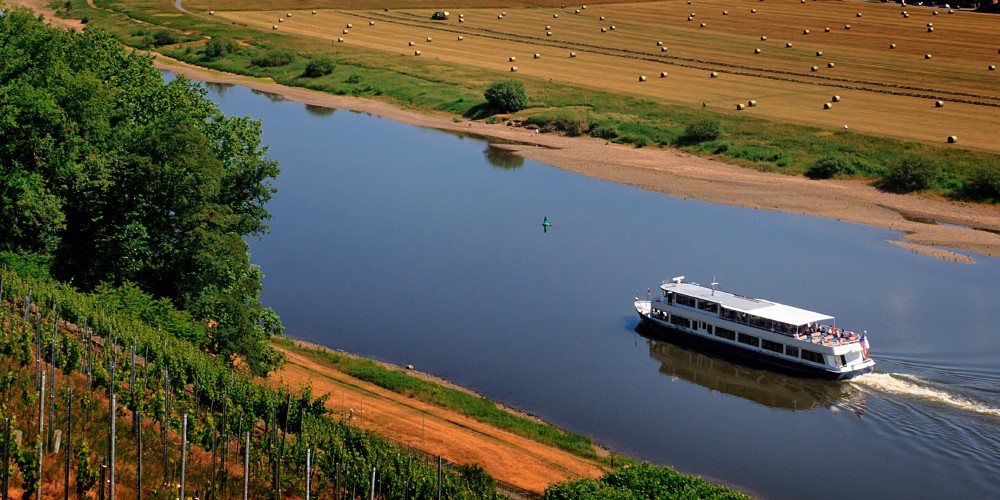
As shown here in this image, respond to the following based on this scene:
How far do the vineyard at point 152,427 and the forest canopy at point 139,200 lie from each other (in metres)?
3.38

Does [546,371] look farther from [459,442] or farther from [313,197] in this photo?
[313,197]

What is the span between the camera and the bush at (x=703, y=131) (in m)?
109

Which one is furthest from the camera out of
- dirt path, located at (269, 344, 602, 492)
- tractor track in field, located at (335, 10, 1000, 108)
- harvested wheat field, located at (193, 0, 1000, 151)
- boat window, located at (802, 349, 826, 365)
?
tractor track in field, located at (335, 10, 1000, 108)

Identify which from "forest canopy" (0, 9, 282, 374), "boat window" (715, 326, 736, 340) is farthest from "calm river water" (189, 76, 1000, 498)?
"forest canopy" (0, 9, 282, 374)

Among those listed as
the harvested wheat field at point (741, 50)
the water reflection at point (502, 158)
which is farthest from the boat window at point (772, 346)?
the harvested wheat field at point (741, 50)

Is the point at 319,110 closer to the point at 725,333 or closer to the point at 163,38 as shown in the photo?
the point at 163,38

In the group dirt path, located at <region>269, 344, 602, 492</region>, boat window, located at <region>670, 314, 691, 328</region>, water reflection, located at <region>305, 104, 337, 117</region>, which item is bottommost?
dirt path, located at <region>269, 344, 602, 492</region>

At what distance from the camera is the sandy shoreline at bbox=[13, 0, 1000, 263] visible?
82.6 metres

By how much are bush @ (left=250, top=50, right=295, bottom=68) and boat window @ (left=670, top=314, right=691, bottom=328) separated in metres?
99.7

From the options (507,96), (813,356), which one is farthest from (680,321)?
(507,96)

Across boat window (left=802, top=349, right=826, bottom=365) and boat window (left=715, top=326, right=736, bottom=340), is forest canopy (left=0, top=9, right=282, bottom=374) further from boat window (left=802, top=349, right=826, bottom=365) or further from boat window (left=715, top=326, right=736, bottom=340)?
boat window (left=802, top=349, right=826, bottom=365)

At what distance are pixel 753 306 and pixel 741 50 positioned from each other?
95.3 metres

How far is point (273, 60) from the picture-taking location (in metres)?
152

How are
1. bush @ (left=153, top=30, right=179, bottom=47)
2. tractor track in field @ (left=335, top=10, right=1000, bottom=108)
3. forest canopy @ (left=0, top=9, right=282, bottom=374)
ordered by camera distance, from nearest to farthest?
forest canopy @ (left=0, top=9, right=282, bottom=374), tractor track in field @ (left=335, top=10, right=1000, bottom=108), bush @ (left=153, top=30, right=179, bottom=47)
